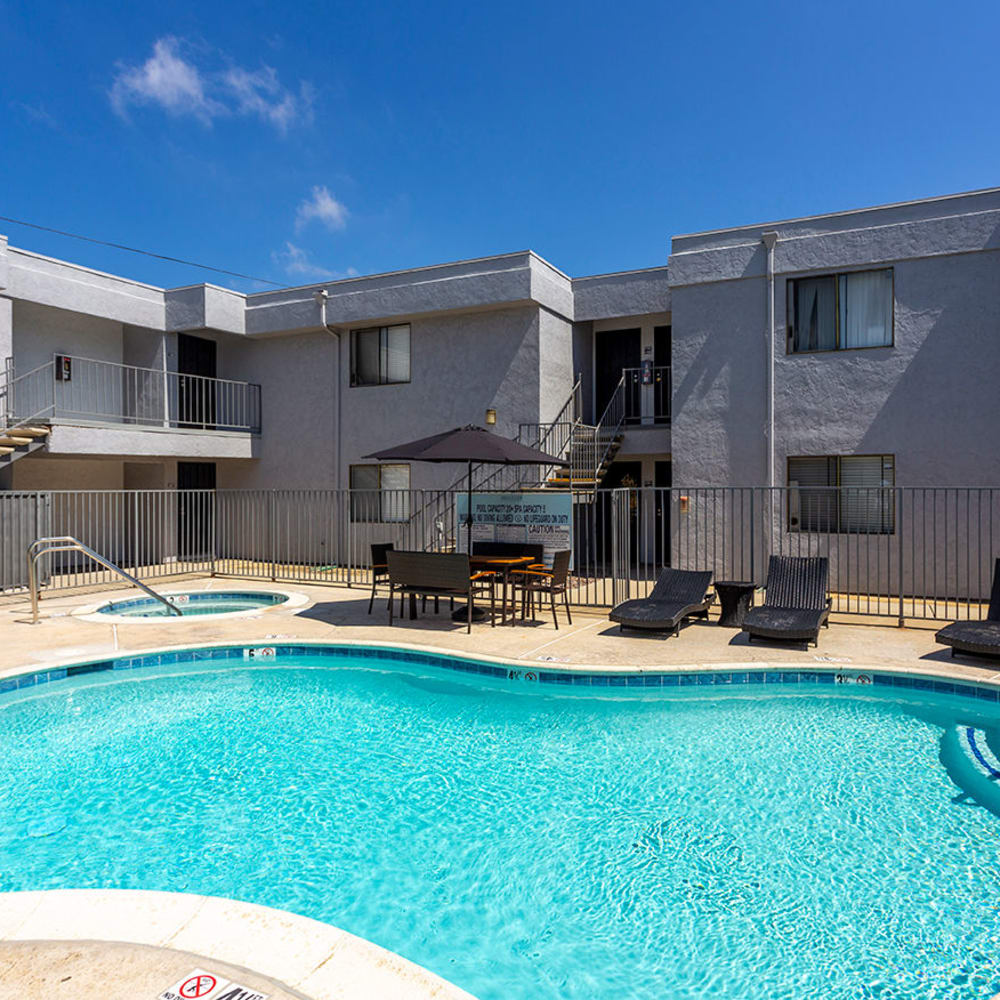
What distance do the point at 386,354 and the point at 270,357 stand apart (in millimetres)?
3569

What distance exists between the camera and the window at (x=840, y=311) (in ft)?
42.2

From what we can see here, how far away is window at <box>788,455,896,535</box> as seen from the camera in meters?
12.7

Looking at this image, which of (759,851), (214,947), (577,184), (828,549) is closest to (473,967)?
(214,947)

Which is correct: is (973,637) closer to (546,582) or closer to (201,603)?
(546,582)

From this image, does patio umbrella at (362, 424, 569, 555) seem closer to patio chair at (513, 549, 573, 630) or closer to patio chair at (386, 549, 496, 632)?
patio chair at (386, 549, 496, 632)

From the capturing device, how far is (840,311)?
13.2 m

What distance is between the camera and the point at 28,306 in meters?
16.5

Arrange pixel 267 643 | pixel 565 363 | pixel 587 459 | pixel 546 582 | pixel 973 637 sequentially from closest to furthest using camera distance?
pixel 973 637
pixel 267 643
pixel 546 582
pixel 587 459
pixel 565 363

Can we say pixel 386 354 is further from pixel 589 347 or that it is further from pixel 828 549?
pixel 828 549

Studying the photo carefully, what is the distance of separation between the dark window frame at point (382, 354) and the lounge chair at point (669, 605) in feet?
29.8

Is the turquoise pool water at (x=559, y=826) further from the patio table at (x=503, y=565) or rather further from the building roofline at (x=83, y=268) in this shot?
the building roofline at (x=83, y=268)

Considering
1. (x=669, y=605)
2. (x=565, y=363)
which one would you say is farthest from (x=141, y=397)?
(x=669, y=605)

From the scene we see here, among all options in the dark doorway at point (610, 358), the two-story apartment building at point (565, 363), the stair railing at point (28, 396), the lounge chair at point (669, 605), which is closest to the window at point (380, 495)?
the two-story apartment building at point (565, 363)

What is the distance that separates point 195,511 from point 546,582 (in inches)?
485
